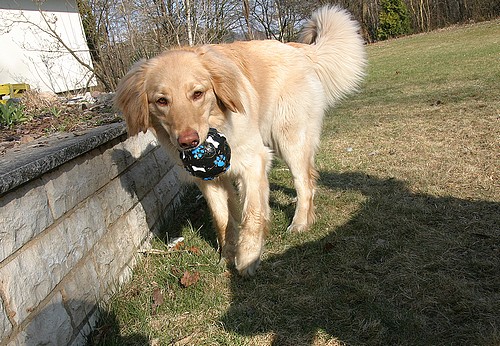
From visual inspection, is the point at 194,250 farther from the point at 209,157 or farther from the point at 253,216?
the point at 209,157

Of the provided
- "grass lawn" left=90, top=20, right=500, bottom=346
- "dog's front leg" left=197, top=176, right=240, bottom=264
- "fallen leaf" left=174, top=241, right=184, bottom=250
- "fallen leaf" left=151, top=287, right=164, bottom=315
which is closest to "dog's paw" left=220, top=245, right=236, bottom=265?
"dog's front leg" left=197, top=176, right=240, bottom=264

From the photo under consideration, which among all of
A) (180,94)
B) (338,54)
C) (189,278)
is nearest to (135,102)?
(180,94)

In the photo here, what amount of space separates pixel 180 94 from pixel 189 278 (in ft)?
4.24

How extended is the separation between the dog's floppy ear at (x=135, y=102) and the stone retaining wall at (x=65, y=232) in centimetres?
23

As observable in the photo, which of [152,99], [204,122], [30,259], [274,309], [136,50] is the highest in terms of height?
[136,50]

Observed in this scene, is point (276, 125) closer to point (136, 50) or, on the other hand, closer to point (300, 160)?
point (300, 160)

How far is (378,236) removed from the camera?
134 inches

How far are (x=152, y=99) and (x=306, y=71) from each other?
72.4 inches

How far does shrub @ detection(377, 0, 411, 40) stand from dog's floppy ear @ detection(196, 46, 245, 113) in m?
32.6

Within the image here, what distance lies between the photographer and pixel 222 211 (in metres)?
3.47

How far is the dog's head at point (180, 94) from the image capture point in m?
2.73

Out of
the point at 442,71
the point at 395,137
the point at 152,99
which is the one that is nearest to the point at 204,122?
the point at 152,99

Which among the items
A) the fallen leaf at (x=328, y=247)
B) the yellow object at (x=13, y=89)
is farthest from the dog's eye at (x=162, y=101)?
the yellow object at (x=13, y=89)

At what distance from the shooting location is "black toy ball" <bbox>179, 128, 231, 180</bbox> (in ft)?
9.20
